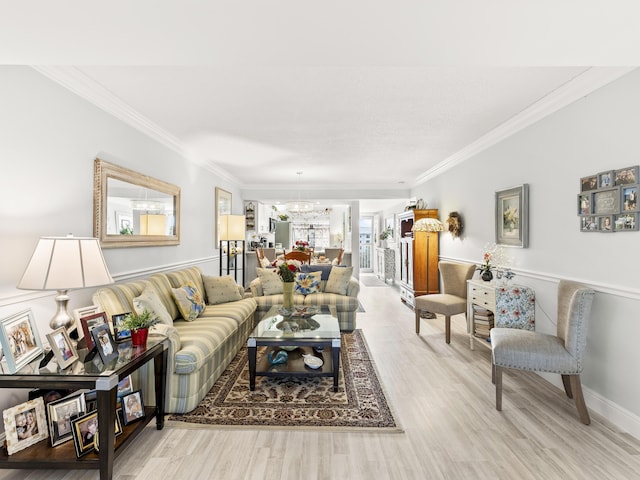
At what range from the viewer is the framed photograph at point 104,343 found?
6.42 ft

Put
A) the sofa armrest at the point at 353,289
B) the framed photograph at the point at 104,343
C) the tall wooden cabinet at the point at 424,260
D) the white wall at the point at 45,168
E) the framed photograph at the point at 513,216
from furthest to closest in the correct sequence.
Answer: the tall wooden cabinet at the point at 424,260
the sofa armrest at the point at 353,289
the framed photograph at the point at 513,216
the white wall at the point at 45,168
the framed photograph at the point at 104,343

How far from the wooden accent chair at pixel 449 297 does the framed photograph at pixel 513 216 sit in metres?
0.64

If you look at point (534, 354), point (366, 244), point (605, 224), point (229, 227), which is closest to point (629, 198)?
point (605, 224)

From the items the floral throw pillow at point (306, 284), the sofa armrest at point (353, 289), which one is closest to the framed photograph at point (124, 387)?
the floral throw pillow at point (306, 284)

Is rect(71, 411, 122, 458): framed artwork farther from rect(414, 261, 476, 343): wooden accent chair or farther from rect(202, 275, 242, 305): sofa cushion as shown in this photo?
rect(414, 261, 476, 343): wooden accent chair

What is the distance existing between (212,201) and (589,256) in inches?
204

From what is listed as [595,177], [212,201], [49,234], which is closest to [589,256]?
[595,177]

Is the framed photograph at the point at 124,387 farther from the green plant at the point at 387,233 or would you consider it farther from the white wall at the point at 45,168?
the green plant at the point at 387,233

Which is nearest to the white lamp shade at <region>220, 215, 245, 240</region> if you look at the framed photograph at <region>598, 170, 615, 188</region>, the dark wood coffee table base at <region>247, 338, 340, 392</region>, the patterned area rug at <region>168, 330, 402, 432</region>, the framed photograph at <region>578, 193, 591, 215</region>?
the patterned area rug at <region>168, 330, 402, 432</region>

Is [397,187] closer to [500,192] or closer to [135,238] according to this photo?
[500,192]

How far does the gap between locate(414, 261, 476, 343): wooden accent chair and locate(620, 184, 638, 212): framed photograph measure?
1998 millimetres

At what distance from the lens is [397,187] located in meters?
7.63

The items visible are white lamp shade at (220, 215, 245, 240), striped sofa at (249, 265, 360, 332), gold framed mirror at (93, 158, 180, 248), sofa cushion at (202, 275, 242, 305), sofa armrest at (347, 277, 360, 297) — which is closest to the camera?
gold framed mirror at (93, 158, 180, 248)

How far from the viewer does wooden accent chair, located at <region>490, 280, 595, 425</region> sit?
7.79 ft
